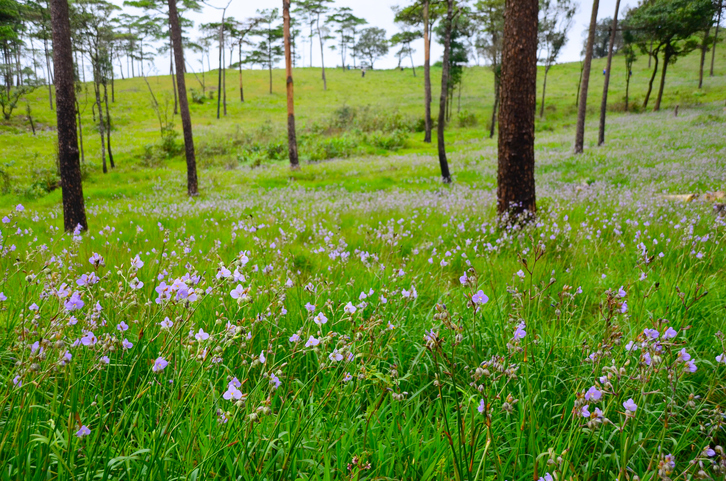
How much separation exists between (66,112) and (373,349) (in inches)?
302

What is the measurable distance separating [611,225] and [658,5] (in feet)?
136

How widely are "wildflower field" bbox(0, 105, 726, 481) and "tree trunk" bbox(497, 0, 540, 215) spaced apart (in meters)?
0.84

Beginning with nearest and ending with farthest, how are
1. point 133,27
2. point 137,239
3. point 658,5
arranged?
1. point 137,239
2. point 658,5
3. point 133,27

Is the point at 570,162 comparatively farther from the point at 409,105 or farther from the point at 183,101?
the point at 409,105

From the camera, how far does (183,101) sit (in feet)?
45.2

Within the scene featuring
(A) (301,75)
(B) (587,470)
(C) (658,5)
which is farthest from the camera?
(A) (301,75)

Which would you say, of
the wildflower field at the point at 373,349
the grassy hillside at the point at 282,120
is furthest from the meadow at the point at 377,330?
the grassy hillside at the point at 282,120

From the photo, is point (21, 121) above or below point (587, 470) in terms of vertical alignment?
above

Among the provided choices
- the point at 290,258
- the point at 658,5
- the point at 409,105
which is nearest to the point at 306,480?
the point at 290,258

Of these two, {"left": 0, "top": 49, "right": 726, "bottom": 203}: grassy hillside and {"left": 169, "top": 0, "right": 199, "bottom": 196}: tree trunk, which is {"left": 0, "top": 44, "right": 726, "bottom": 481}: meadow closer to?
{"left": 169, "top": 0, "right": 199, "bottom": 196}: tree trunk

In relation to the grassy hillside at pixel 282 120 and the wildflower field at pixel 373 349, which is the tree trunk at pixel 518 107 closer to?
the wildflower field at pixel 373 349

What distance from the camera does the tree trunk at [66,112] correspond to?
20.7 ft

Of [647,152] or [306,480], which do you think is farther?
[647,152]

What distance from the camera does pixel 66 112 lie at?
6.66 meters
